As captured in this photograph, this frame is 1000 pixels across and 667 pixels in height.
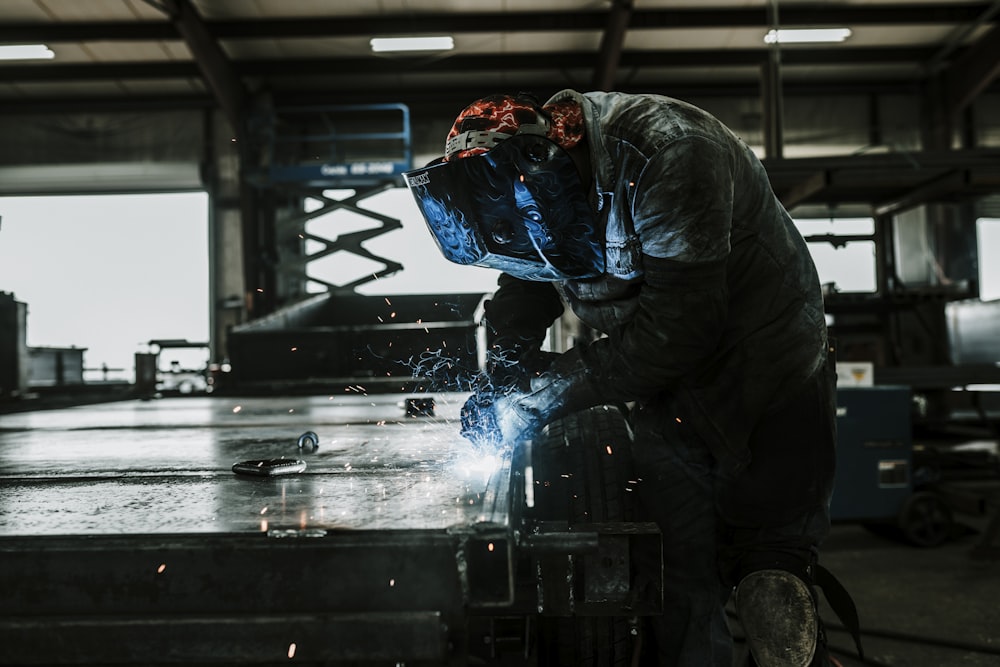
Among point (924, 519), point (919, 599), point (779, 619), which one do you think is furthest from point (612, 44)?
point (779, 619)

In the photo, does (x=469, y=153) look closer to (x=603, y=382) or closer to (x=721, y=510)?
(x=603, y=382)

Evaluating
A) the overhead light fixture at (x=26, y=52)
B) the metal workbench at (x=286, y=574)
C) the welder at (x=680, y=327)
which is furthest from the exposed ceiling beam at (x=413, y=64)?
the metal workbench at (x=286, y=574)

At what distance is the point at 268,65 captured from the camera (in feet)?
31.0

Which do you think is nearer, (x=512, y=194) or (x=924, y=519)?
(x=512, y=194)

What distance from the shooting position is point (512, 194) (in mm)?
1334

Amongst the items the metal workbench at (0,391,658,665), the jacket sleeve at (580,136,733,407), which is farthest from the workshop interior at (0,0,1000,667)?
the jacket sleeve at (580,136,733,407)

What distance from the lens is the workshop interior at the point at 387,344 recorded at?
0.89 meters

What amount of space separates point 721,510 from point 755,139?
32.0ft

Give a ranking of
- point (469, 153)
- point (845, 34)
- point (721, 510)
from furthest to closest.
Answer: point (845, 34)
point (721, 510)
point (469, 153)

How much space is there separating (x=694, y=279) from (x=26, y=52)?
10514 mm

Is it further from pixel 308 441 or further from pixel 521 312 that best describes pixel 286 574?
pixel 521 312

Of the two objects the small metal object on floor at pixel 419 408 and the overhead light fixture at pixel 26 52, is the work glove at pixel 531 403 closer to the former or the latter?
the small metal object on floor at pixel 419 408

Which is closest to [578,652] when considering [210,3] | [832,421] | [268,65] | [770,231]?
[832,421]

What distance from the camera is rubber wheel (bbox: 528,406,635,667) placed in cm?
137
